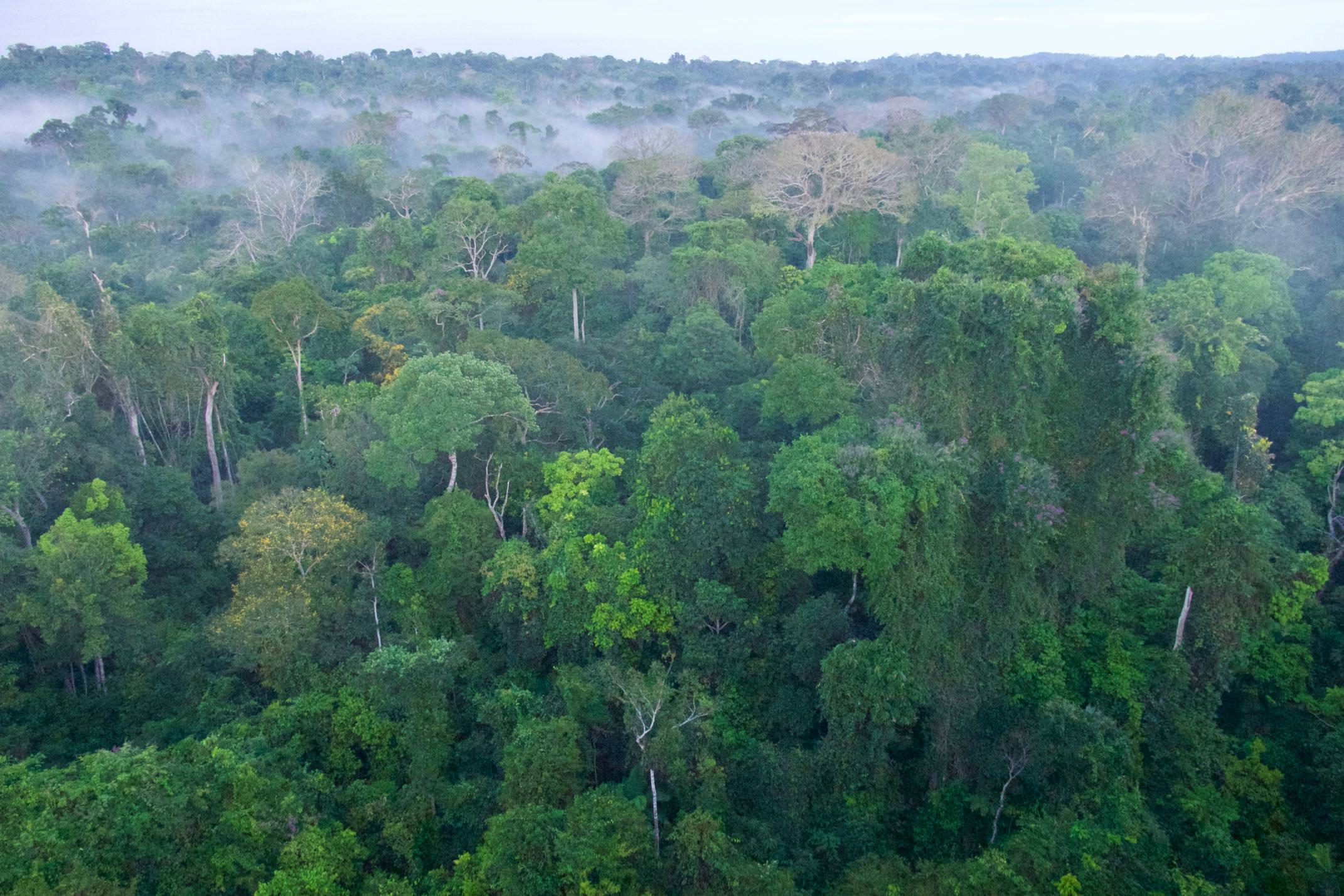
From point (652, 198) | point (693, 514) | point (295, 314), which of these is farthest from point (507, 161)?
point (693, 514)

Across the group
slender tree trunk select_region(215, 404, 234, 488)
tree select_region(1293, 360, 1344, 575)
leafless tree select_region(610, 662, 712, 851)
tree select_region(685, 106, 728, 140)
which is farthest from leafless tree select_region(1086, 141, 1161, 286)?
tree select_region(685, 106, 728, 140)

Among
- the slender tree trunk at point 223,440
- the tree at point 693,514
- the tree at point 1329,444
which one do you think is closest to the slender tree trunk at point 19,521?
the slender tree trunk at point 223,440

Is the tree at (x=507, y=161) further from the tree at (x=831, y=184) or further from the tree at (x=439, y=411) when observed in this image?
the tree at (x=439, y=411)

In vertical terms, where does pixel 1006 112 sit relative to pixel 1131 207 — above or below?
above

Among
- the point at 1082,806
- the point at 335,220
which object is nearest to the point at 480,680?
the point at 1082,806

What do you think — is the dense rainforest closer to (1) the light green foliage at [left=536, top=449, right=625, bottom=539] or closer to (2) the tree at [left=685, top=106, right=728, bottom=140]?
(1) the light green foliage at [left=536, top=449, right=625, bottom=539]

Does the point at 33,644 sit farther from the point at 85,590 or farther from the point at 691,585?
the point at 691,585
